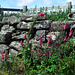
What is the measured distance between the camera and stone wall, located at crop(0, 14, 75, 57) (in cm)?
577

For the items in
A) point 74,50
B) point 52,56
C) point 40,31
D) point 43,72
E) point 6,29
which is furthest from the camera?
point 6,29

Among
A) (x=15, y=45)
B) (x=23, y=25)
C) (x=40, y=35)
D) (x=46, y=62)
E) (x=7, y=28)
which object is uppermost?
(x=23, y=25)

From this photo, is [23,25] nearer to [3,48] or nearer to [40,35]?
[40,35]

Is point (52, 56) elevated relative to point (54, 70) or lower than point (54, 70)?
elevated

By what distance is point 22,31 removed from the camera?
21.5 ft

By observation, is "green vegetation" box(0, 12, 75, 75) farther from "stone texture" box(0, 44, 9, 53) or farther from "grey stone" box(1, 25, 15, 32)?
"grey stone" box(1, 25, 15, 32)

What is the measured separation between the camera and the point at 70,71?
446 cm

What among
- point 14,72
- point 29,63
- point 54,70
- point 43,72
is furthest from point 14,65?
point 54,70

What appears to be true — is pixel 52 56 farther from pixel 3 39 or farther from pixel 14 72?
pixel 3 39

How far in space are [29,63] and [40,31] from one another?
5.70 ft

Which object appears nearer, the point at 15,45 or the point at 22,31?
the point at 15,45

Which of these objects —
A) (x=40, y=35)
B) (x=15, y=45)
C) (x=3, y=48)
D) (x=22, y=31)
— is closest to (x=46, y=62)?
(x=40, y=35)

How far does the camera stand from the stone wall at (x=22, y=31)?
5.77 meters

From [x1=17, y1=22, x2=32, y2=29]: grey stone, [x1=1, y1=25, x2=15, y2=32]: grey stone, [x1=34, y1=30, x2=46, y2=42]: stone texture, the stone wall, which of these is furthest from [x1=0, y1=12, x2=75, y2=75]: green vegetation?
[x1=1, y1=25, x2=15, y2=32]: grey stone
